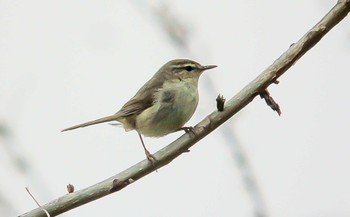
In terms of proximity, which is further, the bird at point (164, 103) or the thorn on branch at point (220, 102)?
the bird at point (164, 103)

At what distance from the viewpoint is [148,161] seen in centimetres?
312

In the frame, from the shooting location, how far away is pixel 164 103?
16.7 feet

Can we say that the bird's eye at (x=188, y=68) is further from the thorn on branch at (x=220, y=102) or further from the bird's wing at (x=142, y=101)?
the thorn on branch at (x=220, y=102)

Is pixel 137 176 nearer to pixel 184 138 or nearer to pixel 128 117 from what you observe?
pixel 184 138

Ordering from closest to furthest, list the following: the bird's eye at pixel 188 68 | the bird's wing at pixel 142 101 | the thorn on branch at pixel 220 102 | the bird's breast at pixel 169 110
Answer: the thorn on branch at pixel 220 102
the bird's breast at pixel 169 110
the bird's wing at pixel 142 101
the bird's eye at pixel 188 68

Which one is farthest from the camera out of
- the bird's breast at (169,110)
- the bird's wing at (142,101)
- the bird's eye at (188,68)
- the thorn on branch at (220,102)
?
the bird's eye at (188,68)

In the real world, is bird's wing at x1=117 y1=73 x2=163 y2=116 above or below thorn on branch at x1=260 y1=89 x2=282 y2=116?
above

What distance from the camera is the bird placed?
4.90 m

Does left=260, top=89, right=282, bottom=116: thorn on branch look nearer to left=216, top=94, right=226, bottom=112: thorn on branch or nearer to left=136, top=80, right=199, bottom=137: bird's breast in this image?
left=216, top=94, right=226, bottom=112: thorn on branch

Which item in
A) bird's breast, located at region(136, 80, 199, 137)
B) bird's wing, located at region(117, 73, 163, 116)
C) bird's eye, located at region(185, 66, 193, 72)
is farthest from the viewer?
bird's eye, located at region(185, 66, 193, 72)

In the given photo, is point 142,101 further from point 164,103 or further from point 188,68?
point 188,68

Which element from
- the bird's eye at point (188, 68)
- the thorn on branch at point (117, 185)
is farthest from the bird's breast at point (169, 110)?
the thorn on branch at point (117, 185)

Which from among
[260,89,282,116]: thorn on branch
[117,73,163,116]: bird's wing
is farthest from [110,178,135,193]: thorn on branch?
[117,73,163,116]: bird's wing

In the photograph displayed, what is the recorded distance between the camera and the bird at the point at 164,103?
16.1 feet
